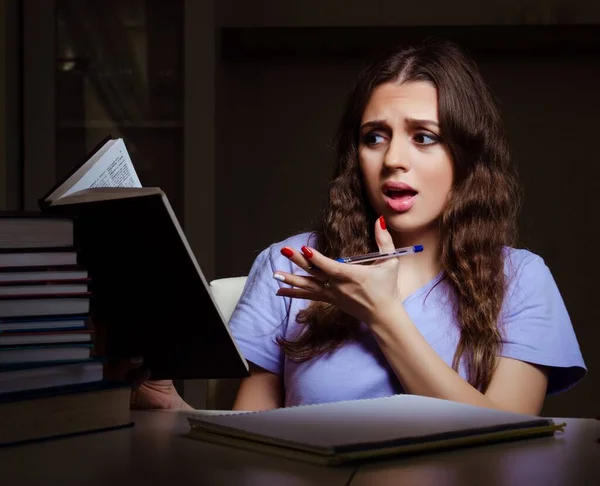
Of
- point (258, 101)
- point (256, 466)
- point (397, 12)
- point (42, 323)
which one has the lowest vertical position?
point (256, 466)

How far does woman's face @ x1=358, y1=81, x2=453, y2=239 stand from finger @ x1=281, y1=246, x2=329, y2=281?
31 centimetres

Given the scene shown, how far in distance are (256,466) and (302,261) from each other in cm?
53

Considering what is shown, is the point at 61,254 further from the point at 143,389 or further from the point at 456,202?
the point at 456,202

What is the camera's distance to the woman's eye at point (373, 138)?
5.36 ft

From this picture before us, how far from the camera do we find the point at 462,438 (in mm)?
831

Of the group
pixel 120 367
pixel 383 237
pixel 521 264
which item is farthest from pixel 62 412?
pixel 521 264

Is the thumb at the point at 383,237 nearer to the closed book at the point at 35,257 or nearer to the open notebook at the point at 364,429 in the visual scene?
the open notebook at the point at 364,429

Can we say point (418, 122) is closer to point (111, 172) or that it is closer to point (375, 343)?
point (375, 343)

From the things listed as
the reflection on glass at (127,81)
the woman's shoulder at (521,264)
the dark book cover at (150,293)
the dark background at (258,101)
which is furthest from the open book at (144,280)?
the reflection on glass at (127,81)

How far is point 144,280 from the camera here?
96cm

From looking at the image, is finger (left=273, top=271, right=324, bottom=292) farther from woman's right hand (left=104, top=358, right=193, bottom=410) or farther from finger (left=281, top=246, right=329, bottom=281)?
woman's right hand (left=104, top=358, right=193, bottom=410)

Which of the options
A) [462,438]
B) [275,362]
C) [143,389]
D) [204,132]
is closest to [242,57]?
[204,132]

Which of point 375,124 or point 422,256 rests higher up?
point 375,124

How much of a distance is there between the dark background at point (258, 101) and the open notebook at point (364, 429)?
184 centimetres
